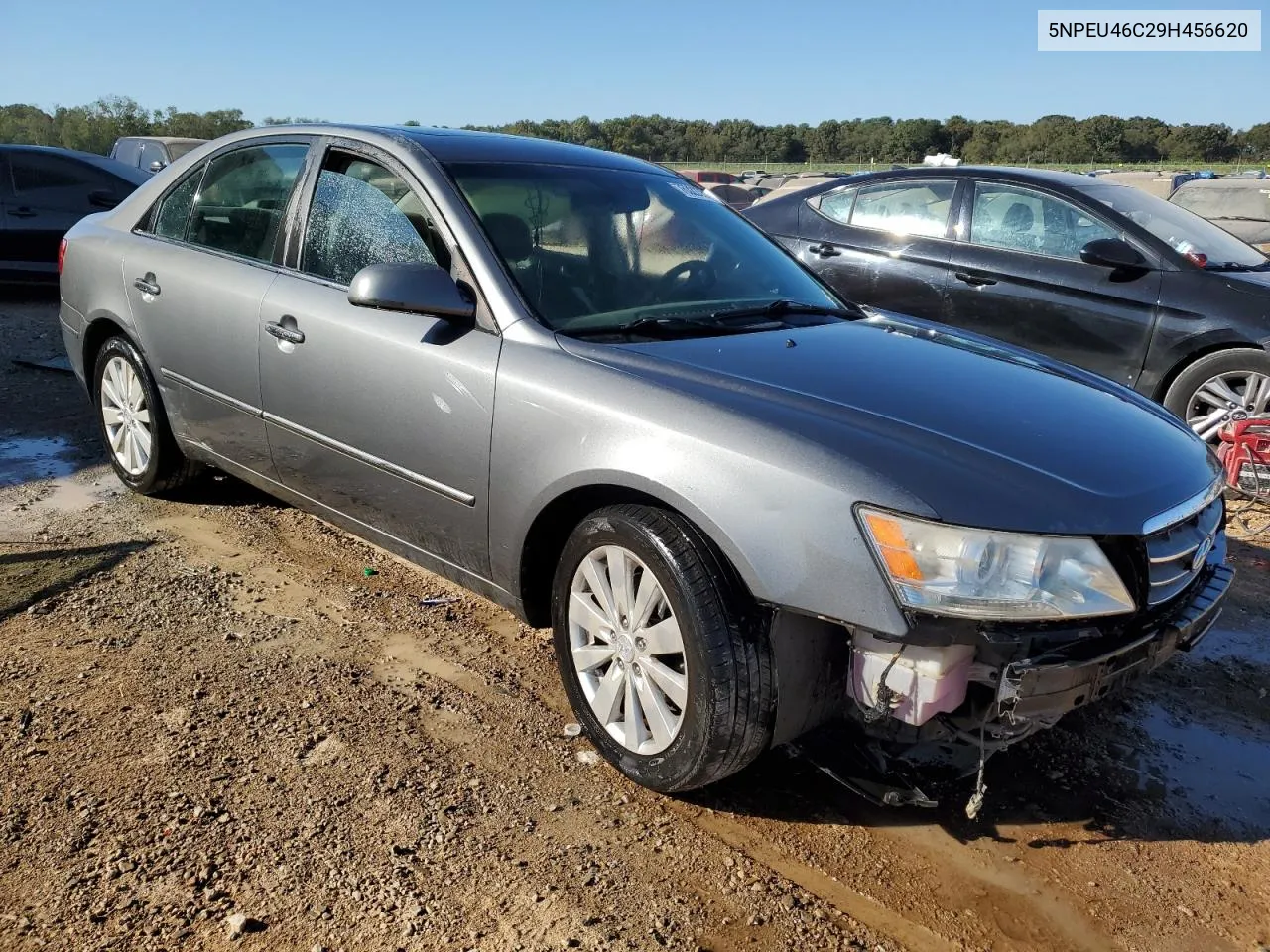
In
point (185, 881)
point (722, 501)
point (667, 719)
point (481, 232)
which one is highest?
point (481, 232)

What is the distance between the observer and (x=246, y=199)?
4.20 metres

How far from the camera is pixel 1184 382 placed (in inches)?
227

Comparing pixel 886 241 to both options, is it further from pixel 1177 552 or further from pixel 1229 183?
pixel 1229 183

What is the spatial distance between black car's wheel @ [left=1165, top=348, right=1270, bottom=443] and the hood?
2.78 meters

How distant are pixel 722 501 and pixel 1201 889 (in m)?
1.47

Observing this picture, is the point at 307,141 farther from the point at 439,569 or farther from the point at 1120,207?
the point at 1120,207

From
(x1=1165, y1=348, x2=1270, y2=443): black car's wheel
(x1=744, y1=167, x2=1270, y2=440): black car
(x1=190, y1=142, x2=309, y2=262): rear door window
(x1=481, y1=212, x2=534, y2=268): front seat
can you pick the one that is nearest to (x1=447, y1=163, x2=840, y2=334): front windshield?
(x1=481, y1=212, x2=534, y2=268): front seat

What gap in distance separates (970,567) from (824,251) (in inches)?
205

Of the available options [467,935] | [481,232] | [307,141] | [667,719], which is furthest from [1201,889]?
[307,141]

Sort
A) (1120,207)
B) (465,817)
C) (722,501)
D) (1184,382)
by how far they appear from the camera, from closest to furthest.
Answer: (722,501)
(465,817)
(1184,382)
(1120,207)

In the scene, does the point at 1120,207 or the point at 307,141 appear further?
the point at 1120,207

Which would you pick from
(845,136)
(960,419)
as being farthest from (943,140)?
(960,419)

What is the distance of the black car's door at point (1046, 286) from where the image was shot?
5957 mm

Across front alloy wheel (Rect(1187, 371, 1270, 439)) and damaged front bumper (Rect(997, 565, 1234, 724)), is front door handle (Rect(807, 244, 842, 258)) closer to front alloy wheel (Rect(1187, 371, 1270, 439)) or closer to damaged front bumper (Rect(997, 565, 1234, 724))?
front alloy wheel (Rect(1187, 371, 1270, 439))
